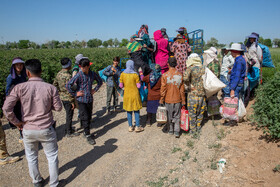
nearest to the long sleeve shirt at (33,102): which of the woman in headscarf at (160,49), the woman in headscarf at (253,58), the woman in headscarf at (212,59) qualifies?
the woman in headscarf at (160,49)

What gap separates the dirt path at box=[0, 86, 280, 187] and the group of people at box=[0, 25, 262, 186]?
0.36 meters

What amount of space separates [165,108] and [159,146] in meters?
0.94

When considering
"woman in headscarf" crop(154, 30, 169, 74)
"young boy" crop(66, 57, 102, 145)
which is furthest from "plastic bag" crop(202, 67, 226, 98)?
"young boy" crop(66, 57, 102, 145)

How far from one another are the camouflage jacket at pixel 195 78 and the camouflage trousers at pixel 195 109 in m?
0.12

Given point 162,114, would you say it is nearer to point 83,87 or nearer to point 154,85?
point 154,85

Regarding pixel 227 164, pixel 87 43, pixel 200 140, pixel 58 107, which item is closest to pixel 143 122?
pixel 200 140

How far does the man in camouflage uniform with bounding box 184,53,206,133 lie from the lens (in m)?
4.77

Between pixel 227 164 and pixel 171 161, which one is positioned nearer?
pixel 227 164

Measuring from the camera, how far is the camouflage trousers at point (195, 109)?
16.1 feet

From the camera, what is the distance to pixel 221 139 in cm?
462

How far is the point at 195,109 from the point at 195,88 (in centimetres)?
52

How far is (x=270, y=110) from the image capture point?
13.3ft

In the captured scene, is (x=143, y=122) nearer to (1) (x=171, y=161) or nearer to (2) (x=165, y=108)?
(2) (x=165, y=108)

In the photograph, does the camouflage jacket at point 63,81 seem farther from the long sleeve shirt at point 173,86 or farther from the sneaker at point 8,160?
the long sleeve shirt at point 173,86
